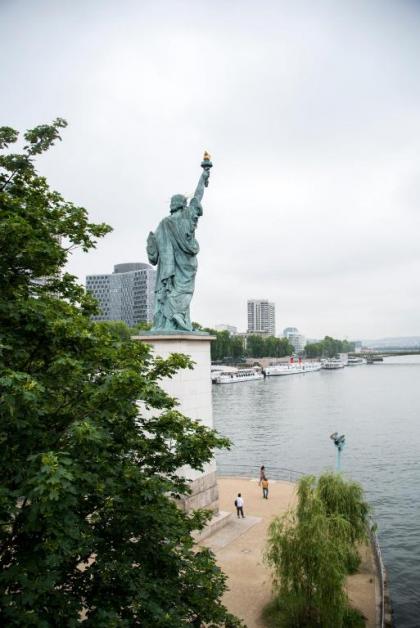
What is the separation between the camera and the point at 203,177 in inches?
749

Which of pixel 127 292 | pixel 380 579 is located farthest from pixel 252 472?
pixel 127 292

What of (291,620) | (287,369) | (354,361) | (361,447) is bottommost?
(361,447)

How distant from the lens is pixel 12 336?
7.72 m

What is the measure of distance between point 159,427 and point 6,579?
3.24m

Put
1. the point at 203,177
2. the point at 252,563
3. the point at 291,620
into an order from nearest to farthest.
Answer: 1. the point at 291,620
2. the point at 252,563
3. the point at 203,177

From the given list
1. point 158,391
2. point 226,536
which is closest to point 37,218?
point 158,391

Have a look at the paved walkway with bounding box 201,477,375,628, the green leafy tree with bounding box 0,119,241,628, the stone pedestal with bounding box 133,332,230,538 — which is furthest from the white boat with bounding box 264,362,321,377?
the green leafy tree with bounding box 0,119,241,628

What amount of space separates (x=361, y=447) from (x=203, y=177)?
27.3m

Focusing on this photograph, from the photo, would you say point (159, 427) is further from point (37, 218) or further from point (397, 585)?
point (397, 585)

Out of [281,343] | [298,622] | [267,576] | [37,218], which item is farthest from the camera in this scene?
[281,343]

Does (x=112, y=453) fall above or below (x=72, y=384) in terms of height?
below

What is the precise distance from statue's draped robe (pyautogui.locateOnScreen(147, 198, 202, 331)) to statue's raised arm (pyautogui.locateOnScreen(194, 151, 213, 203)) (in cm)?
68

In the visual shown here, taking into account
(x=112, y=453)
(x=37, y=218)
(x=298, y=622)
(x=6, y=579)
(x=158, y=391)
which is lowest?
(x=298, y=622)

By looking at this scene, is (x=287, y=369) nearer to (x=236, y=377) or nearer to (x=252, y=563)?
(x=236, y=377)
